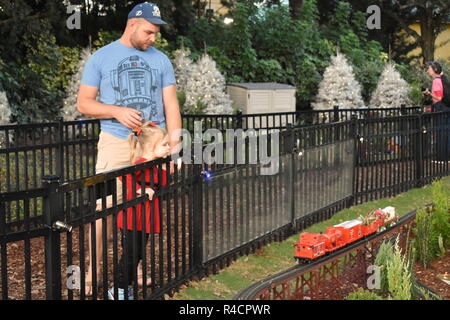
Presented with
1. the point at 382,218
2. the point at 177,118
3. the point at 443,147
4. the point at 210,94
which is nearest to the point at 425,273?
the point at 382,218

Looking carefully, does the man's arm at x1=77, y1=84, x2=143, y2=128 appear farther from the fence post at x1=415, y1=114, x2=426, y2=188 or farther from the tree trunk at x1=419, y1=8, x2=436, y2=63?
the tree trunk at x1=419, y1=8, x2=436, y2=63

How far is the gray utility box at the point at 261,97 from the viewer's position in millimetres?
20969

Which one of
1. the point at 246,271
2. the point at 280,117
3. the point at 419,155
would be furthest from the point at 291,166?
the point at 280,117

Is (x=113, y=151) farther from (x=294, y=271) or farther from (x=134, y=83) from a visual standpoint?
(x=294, y=271)

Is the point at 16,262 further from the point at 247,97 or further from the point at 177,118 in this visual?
the point at 247,97

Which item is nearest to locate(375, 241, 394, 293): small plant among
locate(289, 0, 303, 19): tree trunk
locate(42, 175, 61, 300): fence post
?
locate(42, 175, 61, 300): fence post

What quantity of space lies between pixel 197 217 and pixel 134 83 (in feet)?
4.07

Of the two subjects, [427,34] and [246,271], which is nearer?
[246,271]

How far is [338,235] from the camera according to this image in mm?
6594

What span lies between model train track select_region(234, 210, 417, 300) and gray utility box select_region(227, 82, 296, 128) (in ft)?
44.7

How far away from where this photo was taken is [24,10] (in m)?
18.1

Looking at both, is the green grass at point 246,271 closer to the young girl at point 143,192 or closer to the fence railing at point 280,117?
the young girl at point 143,192

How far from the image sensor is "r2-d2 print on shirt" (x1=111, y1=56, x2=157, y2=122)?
5473mm

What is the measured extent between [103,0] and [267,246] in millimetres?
17003
